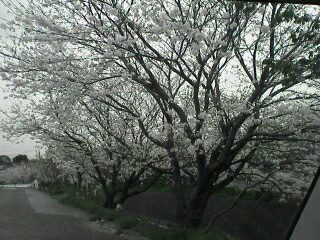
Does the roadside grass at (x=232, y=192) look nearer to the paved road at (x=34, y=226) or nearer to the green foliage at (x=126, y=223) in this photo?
the green foliage at (x=126, y=223)

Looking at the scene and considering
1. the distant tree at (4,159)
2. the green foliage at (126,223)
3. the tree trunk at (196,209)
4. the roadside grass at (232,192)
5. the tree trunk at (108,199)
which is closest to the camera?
the roadside grass at (232,192)

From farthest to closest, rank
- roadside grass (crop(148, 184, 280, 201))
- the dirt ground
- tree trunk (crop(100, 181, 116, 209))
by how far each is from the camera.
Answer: tree trunk (crop(100, 181, 116, 209))
roadside grass (crop(148, 184, 280, 201))
the dirt ground

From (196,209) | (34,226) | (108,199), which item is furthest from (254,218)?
(108,199)

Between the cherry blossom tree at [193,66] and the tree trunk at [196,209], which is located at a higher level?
the cherry blossom tree at [193,66]

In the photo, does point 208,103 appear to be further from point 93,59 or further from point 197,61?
point 93,59

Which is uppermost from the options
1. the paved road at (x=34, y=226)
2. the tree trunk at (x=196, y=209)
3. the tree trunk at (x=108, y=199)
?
the tree trunk at (x=108, y=199)

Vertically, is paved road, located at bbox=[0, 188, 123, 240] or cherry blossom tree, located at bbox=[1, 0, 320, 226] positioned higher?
cherry blossom tree, located at bbox=[1, 0, 320, 226]

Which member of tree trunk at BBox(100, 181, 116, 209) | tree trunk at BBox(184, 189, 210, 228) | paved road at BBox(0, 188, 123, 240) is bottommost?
paved road at BBox(0, 188, 123, 240)

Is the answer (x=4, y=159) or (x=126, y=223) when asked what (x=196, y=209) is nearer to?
(x=126, y=223)

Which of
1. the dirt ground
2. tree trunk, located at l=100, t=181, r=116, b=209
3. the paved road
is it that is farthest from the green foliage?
tree trunk, located at l=100, t=181, r=116, b=209

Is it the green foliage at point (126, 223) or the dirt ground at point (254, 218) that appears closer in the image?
the dirt ground at point (254, 218)

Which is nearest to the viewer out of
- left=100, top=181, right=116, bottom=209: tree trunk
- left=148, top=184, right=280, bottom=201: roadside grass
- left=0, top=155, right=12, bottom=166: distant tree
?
left=148, top=184, right=280, bottom=201: roadside grass

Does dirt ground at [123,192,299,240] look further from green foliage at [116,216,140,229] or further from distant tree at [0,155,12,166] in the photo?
distant tree at [0,155,12,166]

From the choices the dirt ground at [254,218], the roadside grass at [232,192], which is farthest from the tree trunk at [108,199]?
the dirt ground at [254,218]
